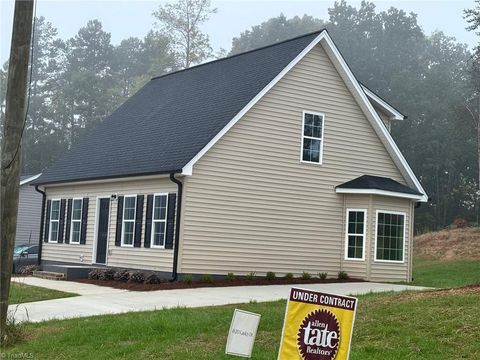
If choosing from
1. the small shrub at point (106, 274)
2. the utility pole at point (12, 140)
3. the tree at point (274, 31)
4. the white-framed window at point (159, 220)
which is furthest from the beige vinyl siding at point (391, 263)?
the tree at point (274, 31)

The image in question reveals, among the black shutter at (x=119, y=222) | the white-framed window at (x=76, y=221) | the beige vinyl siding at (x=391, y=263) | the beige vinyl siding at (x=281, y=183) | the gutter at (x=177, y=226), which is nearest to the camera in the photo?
the gutter at (x=177, y=226)

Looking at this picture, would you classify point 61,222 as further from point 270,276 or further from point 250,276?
point 270,276

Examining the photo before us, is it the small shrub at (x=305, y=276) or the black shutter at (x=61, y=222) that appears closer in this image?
the small shrub at (x=305, y=276)

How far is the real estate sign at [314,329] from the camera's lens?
654 centimetres

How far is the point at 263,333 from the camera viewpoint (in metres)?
9.91

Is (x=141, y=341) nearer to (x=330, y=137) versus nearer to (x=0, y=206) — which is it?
(x=0, y=206)

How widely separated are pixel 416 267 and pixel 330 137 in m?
11.7

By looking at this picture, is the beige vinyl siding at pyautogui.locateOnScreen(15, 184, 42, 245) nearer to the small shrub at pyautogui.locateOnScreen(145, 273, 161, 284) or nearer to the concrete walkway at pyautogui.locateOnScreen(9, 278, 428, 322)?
the concrete walkway at pyautogui.locateOnScreen(9, 278, 428, 322)

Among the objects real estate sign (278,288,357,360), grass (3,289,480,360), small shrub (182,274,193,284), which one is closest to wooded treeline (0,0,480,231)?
small shrub (182,274,193,284)

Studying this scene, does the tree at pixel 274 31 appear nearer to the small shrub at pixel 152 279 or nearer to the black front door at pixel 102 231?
the black front door at pixel 102 231

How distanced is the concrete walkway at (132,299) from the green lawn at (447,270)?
21.6 feet

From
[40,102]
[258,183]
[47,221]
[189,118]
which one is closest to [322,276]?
[258,183]

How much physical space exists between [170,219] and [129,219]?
258 centimetres

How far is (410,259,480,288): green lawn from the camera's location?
24434mm
